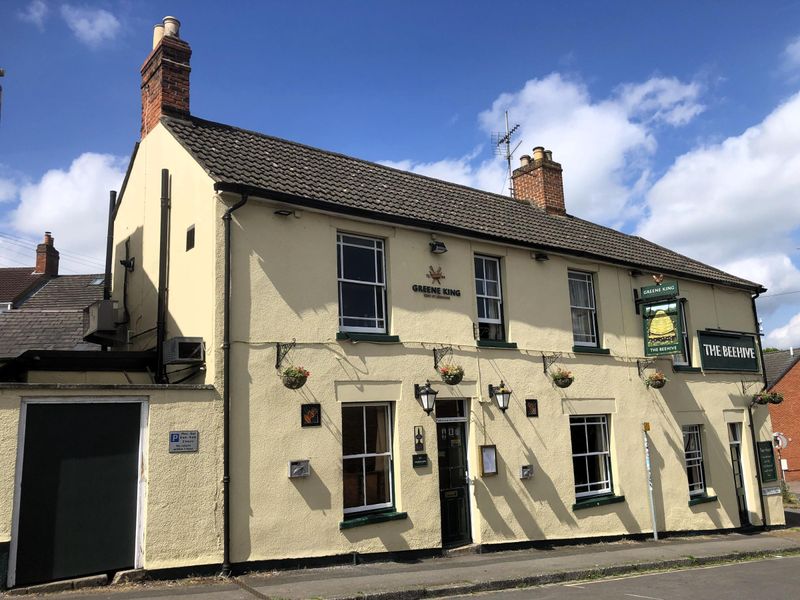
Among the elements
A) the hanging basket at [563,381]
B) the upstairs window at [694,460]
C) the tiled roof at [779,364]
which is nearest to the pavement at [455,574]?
the upstairs window at [694,460]

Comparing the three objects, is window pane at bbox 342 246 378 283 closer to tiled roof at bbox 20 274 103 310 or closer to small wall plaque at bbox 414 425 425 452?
small wall plaque at bbox 414 425 425 452

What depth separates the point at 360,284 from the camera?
1138 cm

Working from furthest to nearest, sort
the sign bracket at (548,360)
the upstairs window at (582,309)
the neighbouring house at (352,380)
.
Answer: the upstairs window at (582,309) < the sign bracket at (548,360) < the neighbouring house at (352,380)

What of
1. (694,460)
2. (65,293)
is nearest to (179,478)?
(694,460)

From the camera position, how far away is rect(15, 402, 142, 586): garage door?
7.88 metres

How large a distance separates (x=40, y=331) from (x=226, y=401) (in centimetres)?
800

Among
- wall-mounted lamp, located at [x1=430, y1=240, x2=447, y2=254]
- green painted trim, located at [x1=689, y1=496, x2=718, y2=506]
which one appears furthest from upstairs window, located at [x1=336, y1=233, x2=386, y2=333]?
green painted trim, located at [x1=689, y1=496, x2=718, y2=506]

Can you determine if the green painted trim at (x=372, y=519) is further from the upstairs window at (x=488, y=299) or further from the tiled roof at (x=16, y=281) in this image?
the tiled roof at (x=16, y=281)

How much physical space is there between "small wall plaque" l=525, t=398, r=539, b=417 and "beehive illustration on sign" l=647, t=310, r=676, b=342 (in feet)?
12.6

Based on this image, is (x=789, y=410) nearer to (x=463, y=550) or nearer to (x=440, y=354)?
(x=463, y=550)

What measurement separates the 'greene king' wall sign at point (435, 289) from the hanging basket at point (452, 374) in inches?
54.2

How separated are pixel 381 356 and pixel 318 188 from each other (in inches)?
121

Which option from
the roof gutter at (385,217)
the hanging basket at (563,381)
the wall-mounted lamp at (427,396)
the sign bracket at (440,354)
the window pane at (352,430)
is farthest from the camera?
the hanging basket at (563,381)

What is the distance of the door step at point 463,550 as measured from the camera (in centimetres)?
1124
